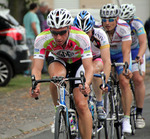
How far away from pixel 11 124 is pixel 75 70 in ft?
8.15

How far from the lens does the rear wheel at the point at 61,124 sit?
4431 mm

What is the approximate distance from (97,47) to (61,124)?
5.68 ft

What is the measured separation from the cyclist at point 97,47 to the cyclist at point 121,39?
0.48m

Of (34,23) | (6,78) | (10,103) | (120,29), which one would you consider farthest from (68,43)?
(34,23)

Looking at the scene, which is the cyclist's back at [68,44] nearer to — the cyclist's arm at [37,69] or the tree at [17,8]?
the cyclist's arm at [37,69]

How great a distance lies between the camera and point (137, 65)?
285 inches

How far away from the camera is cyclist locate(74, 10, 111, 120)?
5.62 meters

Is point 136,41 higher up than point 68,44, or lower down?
lower down

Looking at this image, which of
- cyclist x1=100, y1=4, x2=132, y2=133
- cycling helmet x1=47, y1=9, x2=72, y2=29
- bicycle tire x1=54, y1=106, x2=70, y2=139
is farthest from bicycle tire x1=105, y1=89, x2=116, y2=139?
cycling helmet x1=47, y1=9, x2=72, y2=29

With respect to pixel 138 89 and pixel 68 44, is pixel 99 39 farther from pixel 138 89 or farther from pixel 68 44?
pixel 138 89

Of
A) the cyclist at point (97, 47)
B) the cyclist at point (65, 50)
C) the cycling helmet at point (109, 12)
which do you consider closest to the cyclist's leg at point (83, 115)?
the cyclist at point (65, 50)

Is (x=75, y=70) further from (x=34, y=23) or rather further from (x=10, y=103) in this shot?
(x=34, y=23)

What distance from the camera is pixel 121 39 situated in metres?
6.63

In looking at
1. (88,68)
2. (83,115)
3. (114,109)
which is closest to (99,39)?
(88,68)
